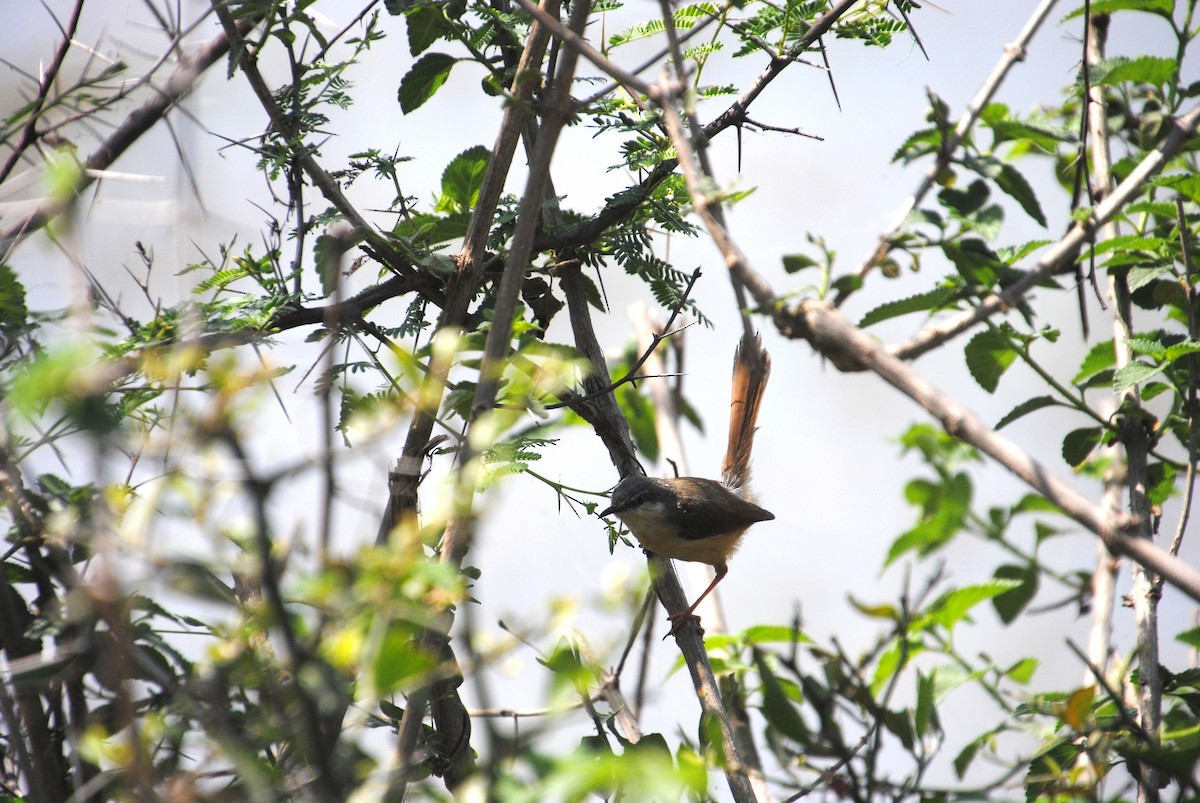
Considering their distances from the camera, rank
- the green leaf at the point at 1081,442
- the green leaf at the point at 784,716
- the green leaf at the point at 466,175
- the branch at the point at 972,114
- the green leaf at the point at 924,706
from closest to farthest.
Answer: the branch at the point at 972,114, the green leaf at the point at 784,716, the green leaf at the point at 924,706, the green leaf at the point at 466,175, the green leaf at the point at 1081,442

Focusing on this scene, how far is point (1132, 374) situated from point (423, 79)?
172cm

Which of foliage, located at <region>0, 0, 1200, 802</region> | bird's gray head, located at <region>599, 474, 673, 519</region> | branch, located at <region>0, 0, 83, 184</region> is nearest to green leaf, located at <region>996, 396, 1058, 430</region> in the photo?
foliage, located at <region>0, 0, 1200, 802</region>

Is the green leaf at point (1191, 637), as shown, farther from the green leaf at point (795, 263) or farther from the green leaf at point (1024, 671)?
the green leaf at point (795, 263)

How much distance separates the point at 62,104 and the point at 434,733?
1.63 m

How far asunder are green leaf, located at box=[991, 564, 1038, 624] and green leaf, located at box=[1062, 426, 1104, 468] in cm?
62

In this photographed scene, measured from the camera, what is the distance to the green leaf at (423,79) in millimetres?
2072

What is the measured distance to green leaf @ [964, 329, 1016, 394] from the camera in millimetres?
2072

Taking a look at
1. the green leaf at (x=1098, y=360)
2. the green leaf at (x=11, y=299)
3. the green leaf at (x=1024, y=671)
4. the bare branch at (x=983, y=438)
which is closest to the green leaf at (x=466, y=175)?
the green leaf at (x=11, y=299)

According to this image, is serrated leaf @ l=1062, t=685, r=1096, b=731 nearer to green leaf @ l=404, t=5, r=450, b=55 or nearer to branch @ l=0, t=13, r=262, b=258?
green leaf @ l=404, t=5, r=450, b=55

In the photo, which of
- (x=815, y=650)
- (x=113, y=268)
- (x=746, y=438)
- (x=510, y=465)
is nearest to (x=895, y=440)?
(x=746, y=438)

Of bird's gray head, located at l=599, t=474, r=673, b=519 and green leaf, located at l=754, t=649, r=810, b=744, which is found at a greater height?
bird's gray head, located at l=599, t=474, r=673, b=519

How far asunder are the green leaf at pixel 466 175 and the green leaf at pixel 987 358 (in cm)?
118

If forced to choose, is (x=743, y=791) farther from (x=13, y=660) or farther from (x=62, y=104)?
(x=62, y=104)

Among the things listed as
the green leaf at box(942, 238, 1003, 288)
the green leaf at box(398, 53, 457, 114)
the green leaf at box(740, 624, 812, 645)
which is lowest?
the green leaf at box(740, 624, 812, 645)
